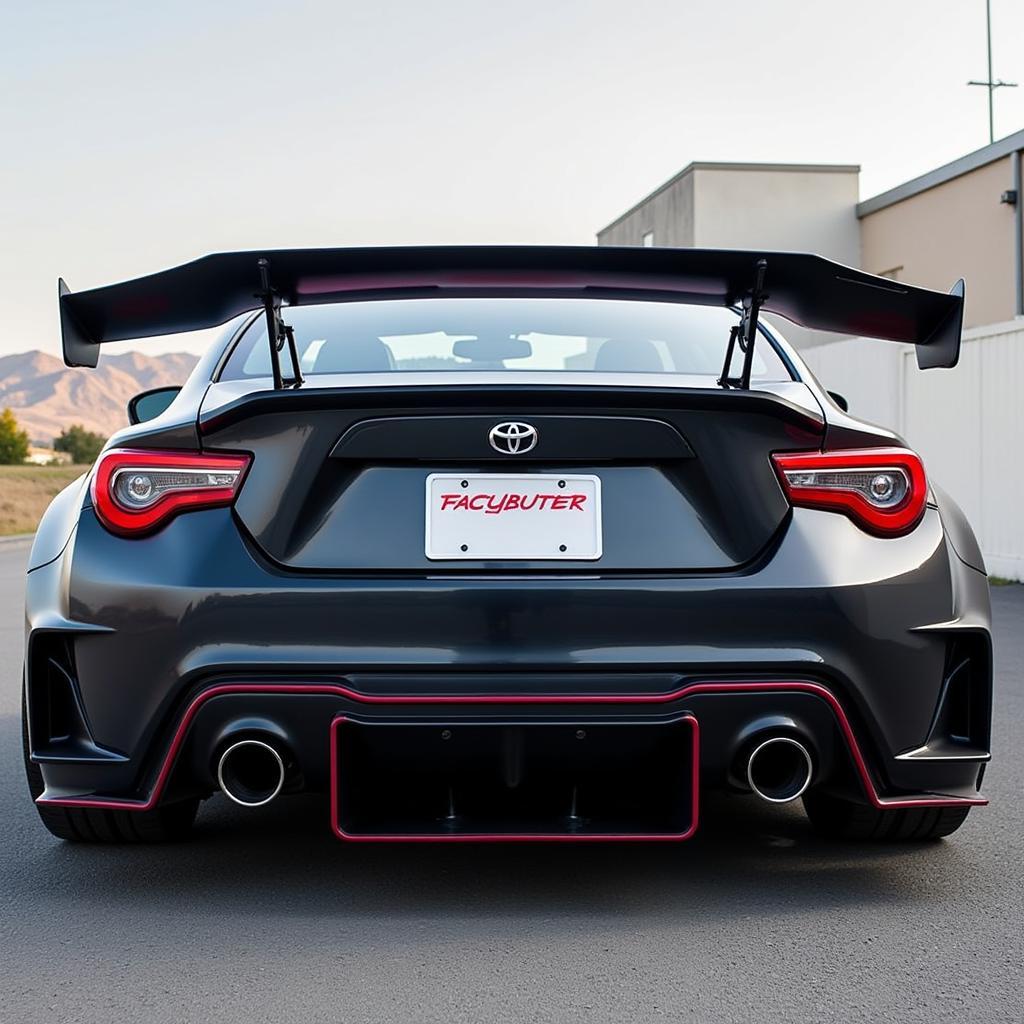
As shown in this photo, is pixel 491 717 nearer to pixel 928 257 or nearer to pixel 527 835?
pixel 527 835

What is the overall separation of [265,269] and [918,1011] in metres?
1.89

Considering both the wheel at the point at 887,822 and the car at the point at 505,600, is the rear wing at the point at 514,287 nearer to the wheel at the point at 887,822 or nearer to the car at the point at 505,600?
the car at the point at 505,600

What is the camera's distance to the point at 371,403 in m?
2.91

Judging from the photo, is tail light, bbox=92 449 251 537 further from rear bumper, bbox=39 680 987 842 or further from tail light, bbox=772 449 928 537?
tail light, bbox=772 449 928 537

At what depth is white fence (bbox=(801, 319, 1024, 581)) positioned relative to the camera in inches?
486

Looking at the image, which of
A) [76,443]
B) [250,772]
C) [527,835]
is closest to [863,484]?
[527,835]

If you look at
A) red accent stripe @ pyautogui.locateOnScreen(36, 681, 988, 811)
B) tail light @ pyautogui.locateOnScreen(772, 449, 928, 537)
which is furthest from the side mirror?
tail light @ pyautogui.locateOnScreen(772, 449, 928, 537)

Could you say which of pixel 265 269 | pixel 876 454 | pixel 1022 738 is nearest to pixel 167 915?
pixel 265 269

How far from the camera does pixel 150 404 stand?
4141 millimetres

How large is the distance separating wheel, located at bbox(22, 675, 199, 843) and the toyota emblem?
1.15 meters

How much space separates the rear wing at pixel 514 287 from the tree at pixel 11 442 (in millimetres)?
→ 77330

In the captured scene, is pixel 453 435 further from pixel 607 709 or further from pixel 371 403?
pixel 607 709

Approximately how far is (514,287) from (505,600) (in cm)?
76

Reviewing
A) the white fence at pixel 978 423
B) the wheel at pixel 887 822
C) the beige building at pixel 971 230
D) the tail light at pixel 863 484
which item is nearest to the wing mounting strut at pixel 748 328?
the tail light at pixel 863 484
